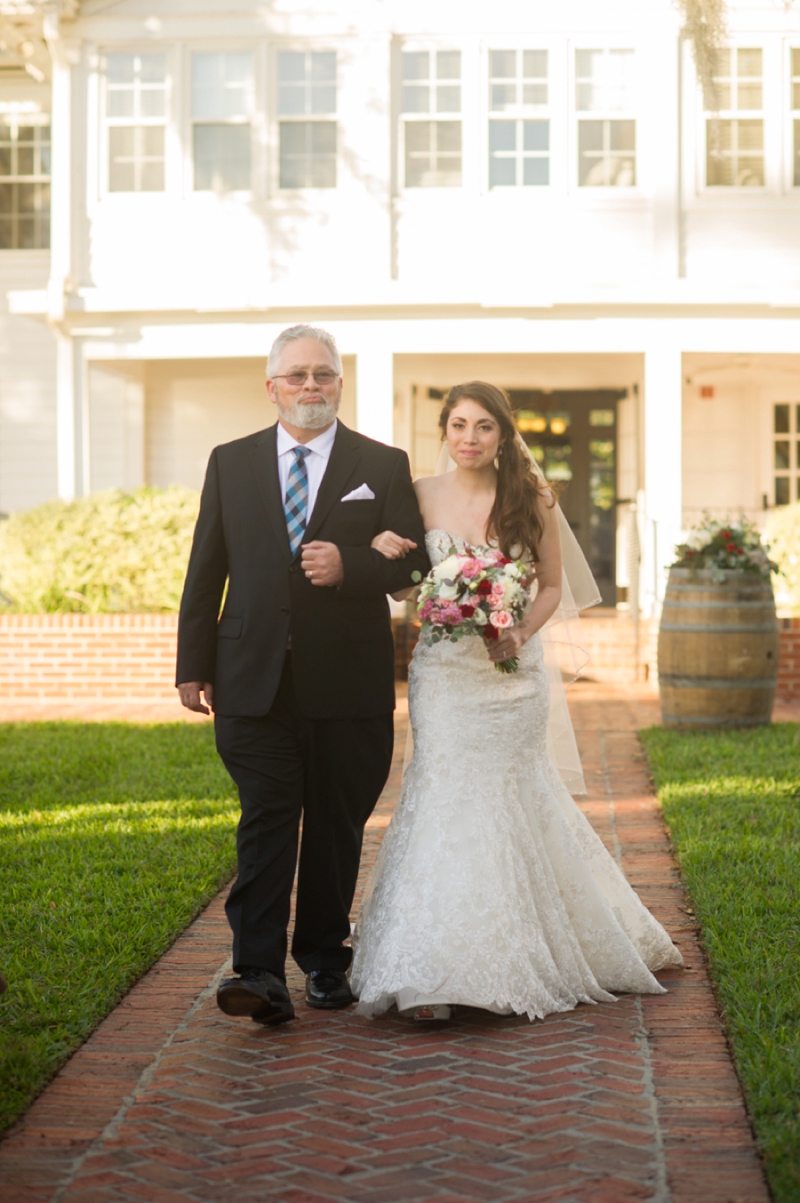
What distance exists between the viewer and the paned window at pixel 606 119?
14.0 metres

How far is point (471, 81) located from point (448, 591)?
36.6 ft

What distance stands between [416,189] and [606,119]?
6.71 ft

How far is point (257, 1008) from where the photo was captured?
3908 mm

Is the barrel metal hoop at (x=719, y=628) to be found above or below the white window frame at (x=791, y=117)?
below

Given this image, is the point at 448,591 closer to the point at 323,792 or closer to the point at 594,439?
the point at 323,792

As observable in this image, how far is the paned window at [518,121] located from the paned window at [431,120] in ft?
1.15

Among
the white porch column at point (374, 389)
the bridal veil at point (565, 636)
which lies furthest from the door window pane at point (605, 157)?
the bridal veil at point (565, 636)

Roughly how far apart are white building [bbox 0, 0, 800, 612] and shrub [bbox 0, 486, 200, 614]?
1852 millimetres

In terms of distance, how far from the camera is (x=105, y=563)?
40.9 ft

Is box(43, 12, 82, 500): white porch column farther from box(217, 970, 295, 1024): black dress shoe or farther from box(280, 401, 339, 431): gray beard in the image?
box(217, 970, 295, 1024): black dress shoe

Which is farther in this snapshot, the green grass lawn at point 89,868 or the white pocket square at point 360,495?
the white pocket square at point 360,495

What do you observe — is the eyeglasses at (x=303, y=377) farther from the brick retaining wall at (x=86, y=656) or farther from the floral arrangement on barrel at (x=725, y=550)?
the brick retaining wall at (x=86, y=656)

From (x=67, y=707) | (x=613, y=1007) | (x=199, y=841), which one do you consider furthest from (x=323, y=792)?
(x=67, y=707)

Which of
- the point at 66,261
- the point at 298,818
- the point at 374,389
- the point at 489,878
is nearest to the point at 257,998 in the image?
the point at 298,818
